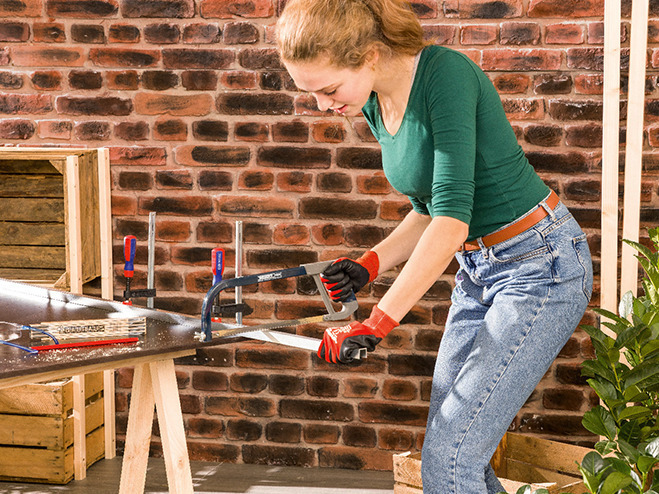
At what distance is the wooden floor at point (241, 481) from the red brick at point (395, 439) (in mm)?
100

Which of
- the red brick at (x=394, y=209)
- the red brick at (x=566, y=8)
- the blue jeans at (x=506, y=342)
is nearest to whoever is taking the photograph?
the blue jeans at (x=506, y=342)

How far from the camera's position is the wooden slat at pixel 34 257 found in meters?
2.78

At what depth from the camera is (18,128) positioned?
2.81 metres

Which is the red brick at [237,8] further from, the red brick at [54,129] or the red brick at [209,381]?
the red brick at [209,381]

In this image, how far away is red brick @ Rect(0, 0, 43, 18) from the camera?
9.03 ft

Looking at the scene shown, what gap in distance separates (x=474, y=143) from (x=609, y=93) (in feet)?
3.84

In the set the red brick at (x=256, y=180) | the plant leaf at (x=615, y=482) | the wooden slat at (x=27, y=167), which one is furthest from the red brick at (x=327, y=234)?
the plant leaf at (x=615, y=482)

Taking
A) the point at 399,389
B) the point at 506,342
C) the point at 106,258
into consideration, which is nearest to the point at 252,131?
the point at 106,258

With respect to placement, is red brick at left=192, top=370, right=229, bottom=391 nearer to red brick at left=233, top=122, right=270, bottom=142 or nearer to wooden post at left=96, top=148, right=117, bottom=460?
wooden post at left=96, top=148, right=117, bottom=460

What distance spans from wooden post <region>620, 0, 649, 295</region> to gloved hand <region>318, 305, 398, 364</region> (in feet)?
3.96

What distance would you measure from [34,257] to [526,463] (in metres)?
1.84

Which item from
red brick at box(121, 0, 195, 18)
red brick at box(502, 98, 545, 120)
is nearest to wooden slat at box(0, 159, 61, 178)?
red brick at box(121, 0, 195, 18)

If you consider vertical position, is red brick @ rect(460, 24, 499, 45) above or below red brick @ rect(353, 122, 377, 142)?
above

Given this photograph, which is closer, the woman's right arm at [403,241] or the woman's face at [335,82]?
the woman's face at [335,82]
